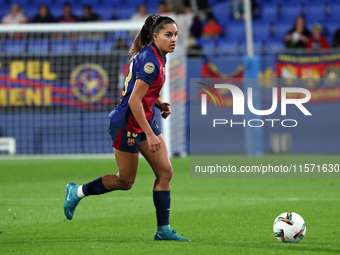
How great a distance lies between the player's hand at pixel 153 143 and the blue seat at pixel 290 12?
13.9 metres

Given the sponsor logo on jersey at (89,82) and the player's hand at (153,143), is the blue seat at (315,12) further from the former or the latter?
the player's hand at (153,143)

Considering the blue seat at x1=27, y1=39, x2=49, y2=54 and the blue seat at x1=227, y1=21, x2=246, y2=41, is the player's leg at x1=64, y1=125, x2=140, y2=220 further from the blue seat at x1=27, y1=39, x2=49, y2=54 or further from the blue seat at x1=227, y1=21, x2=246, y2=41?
the blue seat at x1=227, y1=21, x2=246, y2=41

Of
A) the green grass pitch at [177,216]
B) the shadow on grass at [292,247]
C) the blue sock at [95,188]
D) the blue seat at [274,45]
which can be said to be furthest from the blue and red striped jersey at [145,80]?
the blue seat at [274,45]

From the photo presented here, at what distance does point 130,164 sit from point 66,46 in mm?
10318

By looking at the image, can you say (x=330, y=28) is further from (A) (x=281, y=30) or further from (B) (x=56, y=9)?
(B) (x=56, y=9)

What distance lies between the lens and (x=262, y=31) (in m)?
17.0

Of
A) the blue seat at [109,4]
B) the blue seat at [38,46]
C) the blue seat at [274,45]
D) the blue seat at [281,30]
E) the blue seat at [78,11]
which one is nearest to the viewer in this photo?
the blue seat at [38,46]

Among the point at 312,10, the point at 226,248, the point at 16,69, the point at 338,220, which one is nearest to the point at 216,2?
the point at 312,10

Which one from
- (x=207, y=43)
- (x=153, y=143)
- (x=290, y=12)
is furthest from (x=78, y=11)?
(x=153, y=143)

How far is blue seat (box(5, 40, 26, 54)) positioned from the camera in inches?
571

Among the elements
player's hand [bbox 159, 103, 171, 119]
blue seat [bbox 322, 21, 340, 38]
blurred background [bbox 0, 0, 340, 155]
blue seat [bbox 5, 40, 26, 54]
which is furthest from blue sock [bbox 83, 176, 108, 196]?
blue seat [bbox 322, 21, 340, 38]

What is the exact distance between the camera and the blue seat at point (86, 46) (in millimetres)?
14391

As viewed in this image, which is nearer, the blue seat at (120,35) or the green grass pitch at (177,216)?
the green grass pitch at (177,216)

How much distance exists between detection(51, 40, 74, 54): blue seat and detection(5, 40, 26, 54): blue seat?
0.71 metres
